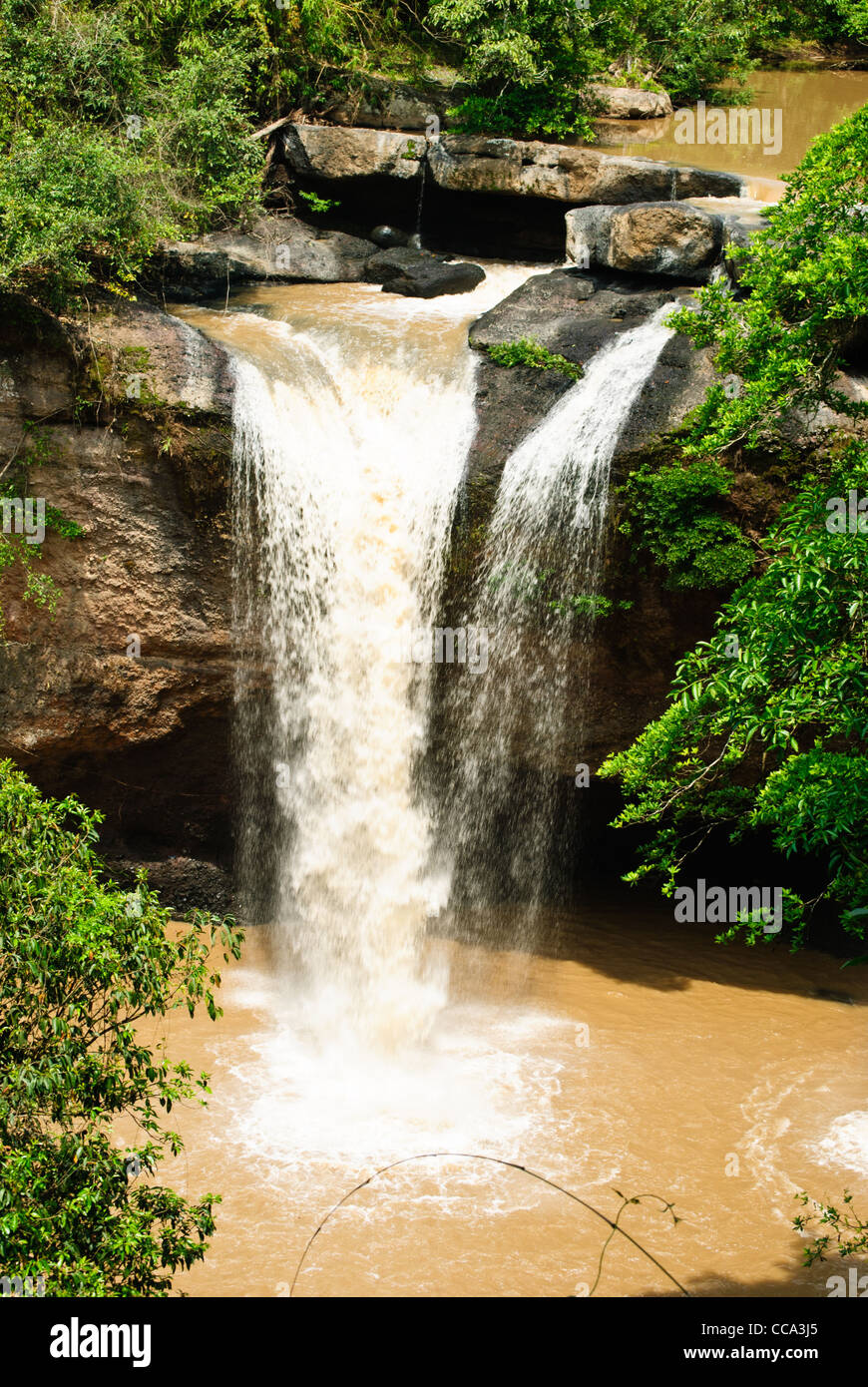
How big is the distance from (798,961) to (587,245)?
854 centimetres

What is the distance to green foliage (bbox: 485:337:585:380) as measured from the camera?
12.0 m

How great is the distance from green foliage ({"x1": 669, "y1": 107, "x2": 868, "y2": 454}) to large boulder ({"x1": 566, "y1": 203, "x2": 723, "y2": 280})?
200 inches

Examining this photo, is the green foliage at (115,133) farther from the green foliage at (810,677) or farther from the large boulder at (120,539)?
the green foliage at (810,677)

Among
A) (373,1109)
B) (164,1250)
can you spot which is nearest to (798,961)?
(373,1109)

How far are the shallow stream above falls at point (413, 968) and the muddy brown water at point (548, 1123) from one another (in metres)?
0.03

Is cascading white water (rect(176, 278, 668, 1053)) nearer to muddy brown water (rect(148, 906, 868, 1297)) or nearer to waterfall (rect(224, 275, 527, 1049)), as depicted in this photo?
waterfall (rect(224, 275, 527, 1049))

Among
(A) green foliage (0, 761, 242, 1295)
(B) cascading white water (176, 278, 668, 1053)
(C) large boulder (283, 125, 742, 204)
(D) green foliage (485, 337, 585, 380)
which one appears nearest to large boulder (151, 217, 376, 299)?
(C) large boulder (283, 125, 742, 204)

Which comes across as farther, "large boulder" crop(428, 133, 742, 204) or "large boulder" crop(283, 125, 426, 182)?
"large boulder" crop(283, 125, 426, 182)

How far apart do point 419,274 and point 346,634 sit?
5.74m

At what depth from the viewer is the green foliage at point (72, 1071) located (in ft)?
15.7

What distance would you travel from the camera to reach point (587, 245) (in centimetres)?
1390

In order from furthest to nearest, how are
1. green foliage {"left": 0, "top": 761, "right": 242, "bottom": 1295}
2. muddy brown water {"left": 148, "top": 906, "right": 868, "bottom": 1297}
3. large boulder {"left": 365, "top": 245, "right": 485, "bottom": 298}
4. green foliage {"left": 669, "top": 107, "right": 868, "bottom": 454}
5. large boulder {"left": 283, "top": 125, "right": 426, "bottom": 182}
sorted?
large boulder {"left": 283, "top": 125, "right": 426, "bottom": 182} → large boulder {"left": 365, "top": 245, "right": 485, "bottom": 298} → muddy brown water {"left": 148, "top": 906, "right": 868, "bottom": 1297} → green foliage {"left": 669, "top": 107, "right": 868, "bottom": 454} → green foliage {"left": 0, "top": 761, "right": 242, "bottom": 1295}

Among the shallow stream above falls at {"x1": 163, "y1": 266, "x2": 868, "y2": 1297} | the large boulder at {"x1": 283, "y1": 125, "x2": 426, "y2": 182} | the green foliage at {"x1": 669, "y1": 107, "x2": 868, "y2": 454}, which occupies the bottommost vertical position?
the shallow stream above falls at {"x1": 163, "y1": 266, "x2": 868, "y2": 1297}

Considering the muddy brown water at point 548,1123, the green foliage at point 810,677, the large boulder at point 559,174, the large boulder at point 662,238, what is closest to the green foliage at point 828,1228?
the muddy brown water at point 548,1123
